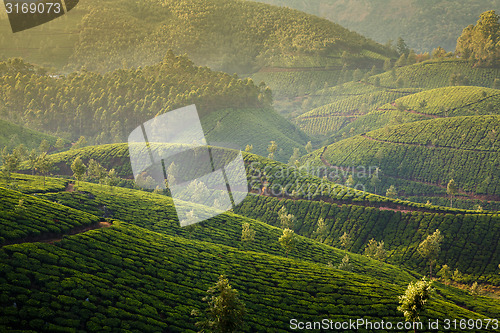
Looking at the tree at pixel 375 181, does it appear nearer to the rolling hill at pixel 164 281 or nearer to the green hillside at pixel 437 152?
the green hillside at pixel 437 152

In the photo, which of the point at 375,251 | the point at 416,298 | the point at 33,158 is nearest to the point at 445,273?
the point at 375,251

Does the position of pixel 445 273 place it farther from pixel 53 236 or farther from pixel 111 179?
pixel 111 179

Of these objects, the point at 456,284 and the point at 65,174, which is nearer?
the point at 456,284

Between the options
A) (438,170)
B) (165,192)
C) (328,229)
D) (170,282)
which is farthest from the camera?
(438,170)

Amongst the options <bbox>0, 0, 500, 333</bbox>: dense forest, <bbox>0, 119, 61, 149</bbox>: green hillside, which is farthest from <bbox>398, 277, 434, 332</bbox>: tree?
<bbox>0, 119, 61, 149</bbox>: green hillside

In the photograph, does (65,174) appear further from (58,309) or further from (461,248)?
(461,248)

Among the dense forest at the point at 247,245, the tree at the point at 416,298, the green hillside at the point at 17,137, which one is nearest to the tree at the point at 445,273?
the dense forest at the point at 247,245

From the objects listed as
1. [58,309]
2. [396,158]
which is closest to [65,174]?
[58,309]
